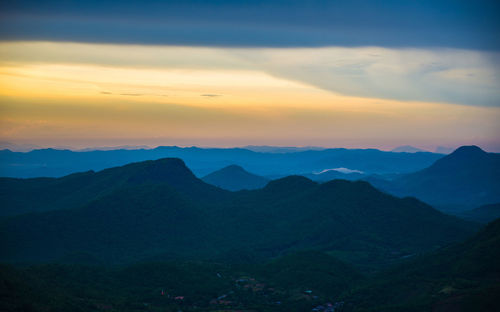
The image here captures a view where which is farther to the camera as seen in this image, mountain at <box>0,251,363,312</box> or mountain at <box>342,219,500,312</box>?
mountain at <box>0,251,363,312</box>

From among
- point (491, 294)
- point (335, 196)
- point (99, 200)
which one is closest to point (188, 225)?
point (99, 200)

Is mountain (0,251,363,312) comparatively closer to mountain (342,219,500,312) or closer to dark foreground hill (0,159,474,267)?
mountain (342,219,500,312)

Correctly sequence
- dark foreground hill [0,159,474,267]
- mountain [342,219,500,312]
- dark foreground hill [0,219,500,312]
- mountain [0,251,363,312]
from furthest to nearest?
dark foreground hill [0,159,474,267]
mountain [0,251,363,312]
dark foreground hill [0,219,500,312]
mountain [342,219,500,312]

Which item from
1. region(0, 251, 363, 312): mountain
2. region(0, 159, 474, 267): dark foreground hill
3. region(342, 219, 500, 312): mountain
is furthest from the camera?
region(0, 159, 474, 267): dark foreground hill

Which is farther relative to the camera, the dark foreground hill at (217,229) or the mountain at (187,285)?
the dark foreground hill at (217,229)

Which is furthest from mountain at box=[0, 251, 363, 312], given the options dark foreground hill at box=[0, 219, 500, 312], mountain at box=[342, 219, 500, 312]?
mountain at box=[342, 219, 500, 312]

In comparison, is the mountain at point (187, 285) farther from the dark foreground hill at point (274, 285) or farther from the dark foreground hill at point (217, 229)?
the dark foreground hill at point (217, 229)

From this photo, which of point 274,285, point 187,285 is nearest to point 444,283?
point 274,285

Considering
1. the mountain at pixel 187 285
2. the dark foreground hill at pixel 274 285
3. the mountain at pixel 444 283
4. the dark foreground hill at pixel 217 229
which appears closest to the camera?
the mountain at pixel 444 283

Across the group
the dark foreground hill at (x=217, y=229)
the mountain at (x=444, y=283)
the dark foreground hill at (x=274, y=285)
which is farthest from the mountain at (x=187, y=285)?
the dark foreground hill at (x=217, y=229)
